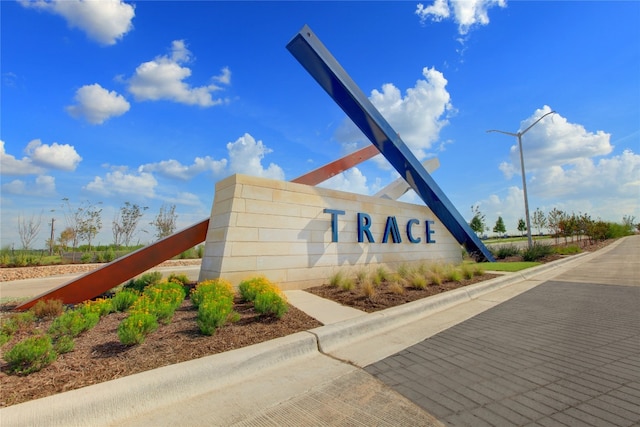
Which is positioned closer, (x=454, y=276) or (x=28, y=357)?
(x=28, y=357)

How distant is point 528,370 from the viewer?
359 cm

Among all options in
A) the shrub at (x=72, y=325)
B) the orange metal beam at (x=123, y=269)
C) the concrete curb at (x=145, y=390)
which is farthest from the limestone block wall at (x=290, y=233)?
the concrete curb at (x=145, y=390)

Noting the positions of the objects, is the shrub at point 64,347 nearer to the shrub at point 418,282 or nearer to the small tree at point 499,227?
the shrub at point 418,282

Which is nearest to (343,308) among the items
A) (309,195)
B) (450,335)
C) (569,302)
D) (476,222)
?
(450,335)

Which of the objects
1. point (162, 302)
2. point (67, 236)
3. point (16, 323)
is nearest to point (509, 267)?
point (162, 302)

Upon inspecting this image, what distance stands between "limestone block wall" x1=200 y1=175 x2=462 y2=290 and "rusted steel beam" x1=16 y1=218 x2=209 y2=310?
0.60m

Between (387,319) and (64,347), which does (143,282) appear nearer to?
(64,347)

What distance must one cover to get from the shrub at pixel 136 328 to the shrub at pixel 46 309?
317cm

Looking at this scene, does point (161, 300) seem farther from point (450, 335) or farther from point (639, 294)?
point (639, 294)

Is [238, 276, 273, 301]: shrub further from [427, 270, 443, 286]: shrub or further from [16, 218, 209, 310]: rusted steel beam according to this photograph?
[427, 270, 443, 286]: shrub

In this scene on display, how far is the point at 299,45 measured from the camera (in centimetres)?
932

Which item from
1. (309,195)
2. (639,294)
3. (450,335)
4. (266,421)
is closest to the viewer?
(266,421)

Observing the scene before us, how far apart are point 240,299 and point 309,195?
422 cm

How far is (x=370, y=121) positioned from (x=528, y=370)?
9323 mm
